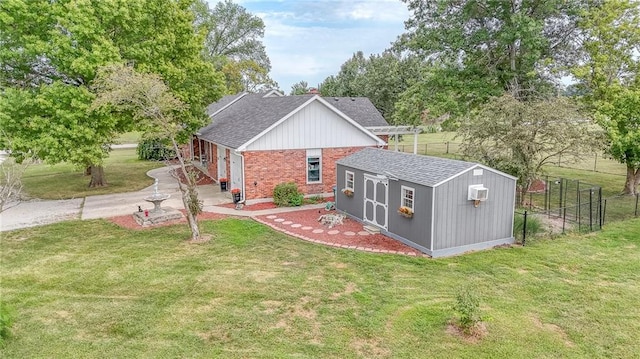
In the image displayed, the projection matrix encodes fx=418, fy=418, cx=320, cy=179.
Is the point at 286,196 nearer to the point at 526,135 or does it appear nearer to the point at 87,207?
the point at 87,207

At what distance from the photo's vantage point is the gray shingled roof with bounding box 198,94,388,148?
18609 mm

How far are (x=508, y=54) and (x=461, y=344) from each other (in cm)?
1946

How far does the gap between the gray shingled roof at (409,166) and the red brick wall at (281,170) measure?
113 inches

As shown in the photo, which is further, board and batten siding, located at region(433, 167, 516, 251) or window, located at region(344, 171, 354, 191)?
window, located at region(344, 171, 354, 191)

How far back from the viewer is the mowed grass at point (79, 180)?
67.9 ft

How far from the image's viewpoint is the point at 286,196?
17.3 meters

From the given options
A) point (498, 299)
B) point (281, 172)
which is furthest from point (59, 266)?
point (498, 299)

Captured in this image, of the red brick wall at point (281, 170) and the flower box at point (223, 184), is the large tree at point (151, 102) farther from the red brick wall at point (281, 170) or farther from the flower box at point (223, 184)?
the flower box at point (223, 184)

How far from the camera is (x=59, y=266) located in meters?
10.7

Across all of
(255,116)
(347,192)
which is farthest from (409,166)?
(255,116)

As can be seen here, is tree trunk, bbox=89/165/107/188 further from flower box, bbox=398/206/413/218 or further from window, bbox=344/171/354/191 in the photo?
flower box, bbox=398/206/413/218

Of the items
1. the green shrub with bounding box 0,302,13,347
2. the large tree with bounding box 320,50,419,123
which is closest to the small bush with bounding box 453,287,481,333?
the green shrub with bounding box 0,302,13,347

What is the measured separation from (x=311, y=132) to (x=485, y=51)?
11.3 metres

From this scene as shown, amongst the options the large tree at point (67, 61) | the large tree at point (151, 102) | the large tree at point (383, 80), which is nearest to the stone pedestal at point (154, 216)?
the large tree at point (151, 102)
